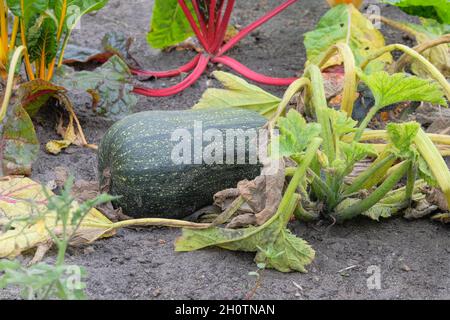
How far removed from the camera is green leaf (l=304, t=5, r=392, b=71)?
11.6ft

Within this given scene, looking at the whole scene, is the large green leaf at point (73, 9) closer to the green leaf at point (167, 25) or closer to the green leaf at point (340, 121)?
the green leaf at point (167, 25)

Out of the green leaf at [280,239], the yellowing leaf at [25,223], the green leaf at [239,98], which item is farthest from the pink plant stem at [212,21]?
the green leaf at [280,239]

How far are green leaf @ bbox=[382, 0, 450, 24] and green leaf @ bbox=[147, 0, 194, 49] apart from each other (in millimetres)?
1057

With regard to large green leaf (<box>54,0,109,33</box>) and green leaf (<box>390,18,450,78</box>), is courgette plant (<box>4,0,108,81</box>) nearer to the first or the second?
large green leaf (<box>54,0,109,33</box>)

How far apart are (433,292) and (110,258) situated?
93 centimetres

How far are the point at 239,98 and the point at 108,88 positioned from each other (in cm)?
62

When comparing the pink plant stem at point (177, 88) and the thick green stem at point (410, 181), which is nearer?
the thick green stem at point (410, 181)

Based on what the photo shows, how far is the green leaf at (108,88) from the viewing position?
326 centimetres

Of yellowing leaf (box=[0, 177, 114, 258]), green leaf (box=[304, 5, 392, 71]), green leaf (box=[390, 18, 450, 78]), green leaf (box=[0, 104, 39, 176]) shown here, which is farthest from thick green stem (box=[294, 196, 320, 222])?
green leaf (box=[390, 18, 450, 78])

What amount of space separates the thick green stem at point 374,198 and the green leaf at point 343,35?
3.71ft

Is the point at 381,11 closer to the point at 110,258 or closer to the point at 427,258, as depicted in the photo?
the point at 427,258

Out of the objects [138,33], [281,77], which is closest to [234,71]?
[281,77]

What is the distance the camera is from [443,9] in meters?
3.21
